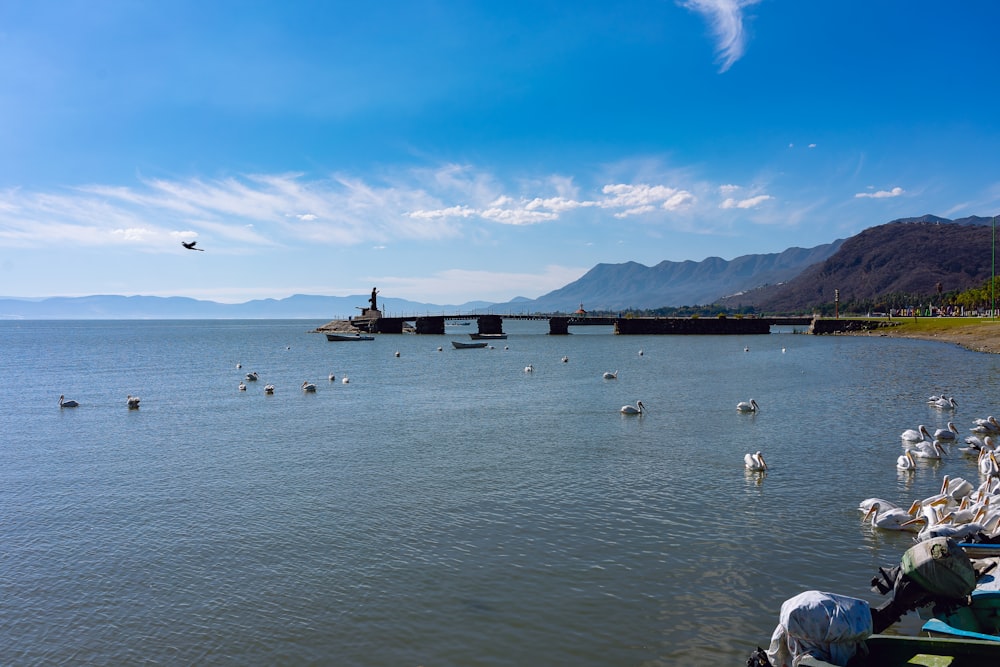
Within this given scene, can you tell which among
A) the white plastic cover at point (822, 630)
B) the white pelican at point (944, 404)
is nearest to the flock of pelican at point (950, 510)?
the white plastic cover at point (822, 630)

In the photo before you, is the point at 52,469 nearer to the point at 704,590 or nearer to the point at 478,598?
the point at 478,598

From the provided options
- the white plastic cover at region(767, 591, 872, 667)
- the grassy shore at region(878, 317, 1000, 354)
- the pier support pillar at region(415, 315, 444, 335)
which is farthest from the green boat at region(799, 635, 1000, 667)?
the pier support pillar at region(415, 315, 444, 335)

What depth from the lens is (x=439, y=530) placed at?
1546cm

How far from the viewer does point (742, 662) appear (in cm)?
945

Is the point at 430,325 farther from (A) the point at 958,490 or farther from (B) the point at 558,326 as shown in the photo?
(A) the point at 958,490

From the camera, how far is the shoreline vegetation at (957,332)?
75.8 meters

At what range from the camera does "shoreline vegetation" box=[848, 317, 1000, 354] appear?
7578cm

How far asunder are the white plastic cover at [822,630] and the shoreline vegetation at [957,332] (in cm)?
7663

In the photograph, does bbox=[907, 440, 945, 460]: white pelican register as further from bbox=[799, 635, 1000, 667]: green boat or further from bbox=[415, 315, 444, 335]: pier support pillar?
bbox=[415, 315, 444, 335]: pier support pillar

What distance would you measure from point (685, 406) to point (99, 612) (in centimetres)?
3042

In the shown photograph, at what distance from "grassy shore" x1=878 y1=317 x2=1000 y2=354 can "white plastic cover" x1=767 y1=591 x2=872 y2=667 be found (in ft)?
251

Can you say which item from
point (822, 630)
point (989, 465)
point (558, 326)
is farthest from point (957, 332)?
point (822, 630)

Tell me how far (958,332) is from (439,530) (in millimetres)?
103513

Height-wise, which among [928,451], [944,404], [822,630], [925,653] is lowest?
[944,404]
